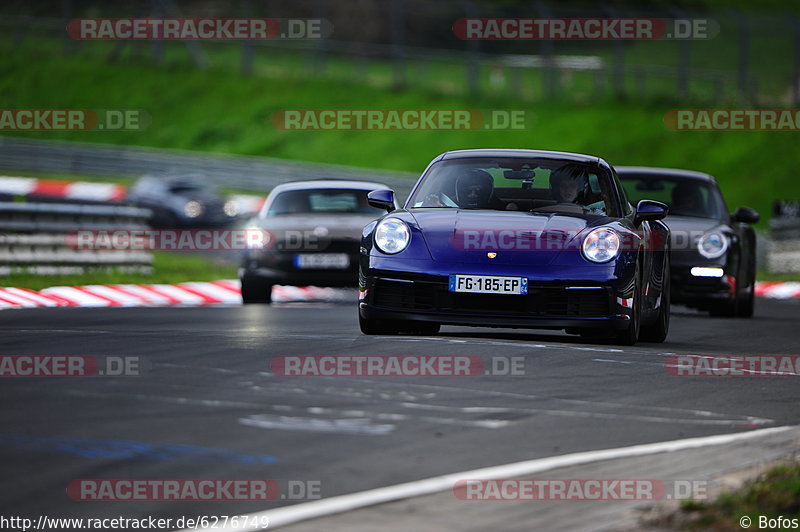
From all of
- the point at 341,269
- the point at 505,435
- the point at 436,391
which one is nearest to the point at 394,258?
the point at 436,391

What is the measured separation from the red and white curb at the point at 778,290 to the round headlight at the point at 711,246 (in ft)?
25.1

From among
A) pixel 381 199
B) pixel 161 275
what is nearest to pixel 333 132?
pixel 161 275

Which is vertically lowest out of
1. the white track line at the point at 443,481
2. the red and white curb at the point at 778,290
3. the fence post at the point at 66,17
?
the red and white curb at the point at 778,290

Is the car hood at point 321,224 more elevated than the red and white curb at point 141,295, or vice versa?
the car hood at point 321,224

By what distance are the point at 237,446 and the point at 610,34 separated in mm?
35223

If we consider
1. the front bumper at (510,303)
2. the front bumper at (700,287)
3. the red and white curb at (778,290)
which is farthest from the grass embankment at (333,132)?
the front bumper at (510,303)

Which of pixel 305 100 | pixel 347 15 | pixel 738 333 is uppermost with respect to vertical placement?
pixel 347 15

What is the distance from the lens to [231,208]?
35.2m

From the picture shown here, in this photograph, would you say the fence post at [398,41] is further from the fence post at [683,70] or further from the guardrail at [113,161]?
the fence post at [683,70]

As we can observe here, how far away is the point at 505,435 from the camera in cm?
705

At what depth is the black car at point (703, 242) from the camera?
640 inches

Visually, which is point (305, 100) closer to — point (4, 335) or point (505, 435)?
point (4, 335)

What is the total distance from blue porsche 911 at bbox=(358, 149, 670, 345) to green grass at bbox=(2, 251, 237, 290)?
9.11m

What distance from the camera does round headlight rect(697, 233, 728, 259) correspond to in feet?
53.2
